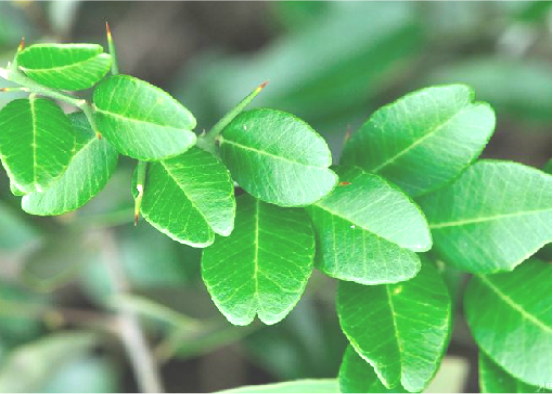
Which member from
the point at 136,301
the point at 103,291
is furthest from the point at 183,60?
the point at 136,301

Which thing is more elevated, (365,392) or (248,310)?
(248,310)

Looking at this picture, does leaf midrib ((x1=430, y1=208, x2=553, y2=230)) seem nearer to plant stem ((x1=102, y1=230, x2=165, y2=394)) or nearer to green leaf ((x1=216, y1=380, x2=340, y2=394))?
green leaf ((x1=216, y1=380, x2=340, y2=394))

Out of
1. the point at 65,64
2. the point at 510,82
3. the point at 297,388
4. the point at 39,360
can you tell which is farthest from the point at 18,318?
the point at 510,82

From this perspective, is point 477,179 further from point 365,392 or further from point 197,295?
point 197,295

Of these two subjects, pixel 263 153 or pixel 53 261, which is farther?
pixel 53 261

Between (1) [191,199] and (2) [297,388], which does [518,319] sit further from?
(1) [191,199]

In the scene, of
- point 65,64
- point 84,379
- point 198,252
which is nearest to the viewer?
point 65,64

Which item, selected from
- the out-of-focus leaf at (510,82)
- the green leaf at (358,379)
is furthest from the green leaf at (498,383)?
the out-of-focus leaf at (510,82)

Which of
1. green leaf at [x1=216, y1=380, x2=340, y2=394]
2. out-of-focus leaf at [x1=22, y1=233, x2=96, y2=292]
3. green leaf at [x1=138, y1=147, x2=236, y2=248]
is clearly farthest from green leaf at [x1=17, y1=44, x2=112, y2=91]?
out-of-focus leaf at [x1=22, y1=233, x2=96, y2=292]
